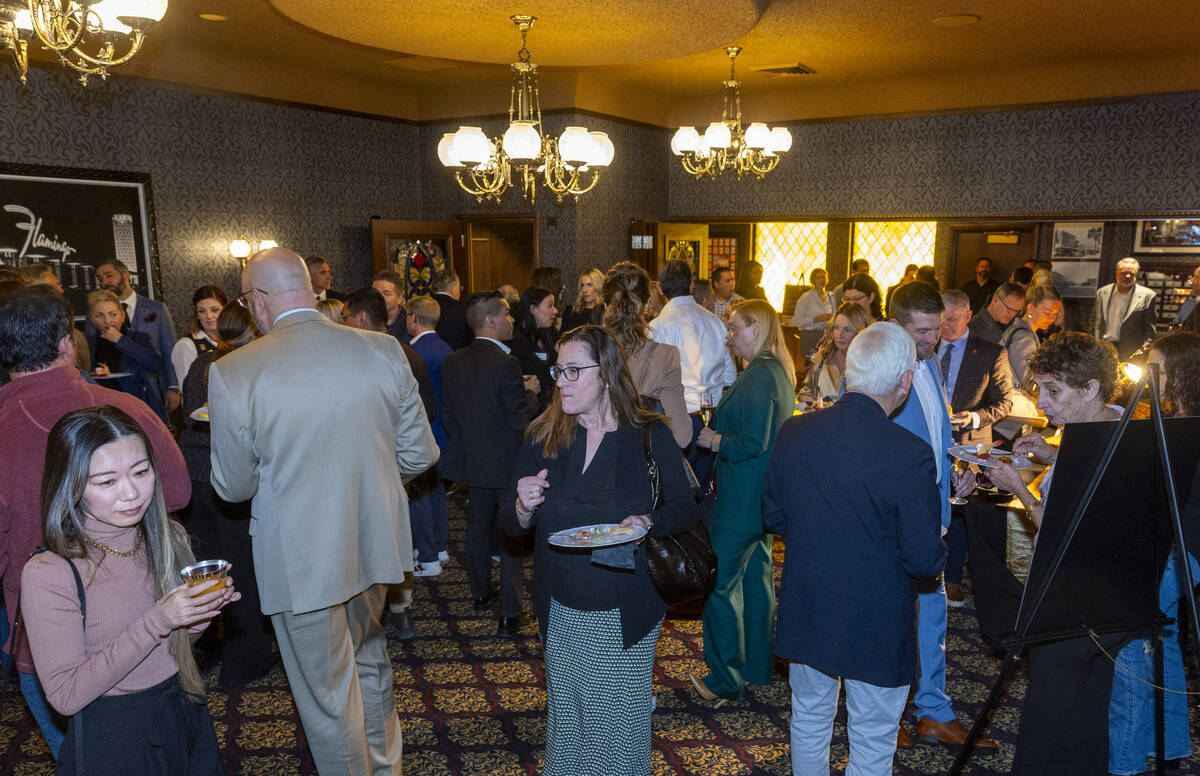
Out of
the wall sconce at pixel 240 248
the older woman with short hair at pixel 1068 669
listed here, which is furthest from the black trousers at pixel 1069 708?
the wall sconce at pixel 240 248

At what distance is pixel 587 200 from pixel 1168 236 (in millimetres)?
6370

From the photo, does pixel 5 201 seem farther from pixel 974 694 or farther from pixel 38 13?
pixel 974 694

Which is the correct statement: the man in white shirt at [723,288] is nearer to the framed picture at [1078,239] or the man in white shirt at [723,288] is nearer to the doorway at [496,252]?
the doorway at [496,252]

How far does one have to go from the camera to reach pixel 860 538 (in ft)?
6.64

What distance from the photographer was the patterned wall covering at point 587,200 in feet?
29.5

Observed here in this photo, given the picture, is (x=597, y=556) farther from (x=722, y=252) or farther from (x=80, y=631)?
(x=722, y=252)

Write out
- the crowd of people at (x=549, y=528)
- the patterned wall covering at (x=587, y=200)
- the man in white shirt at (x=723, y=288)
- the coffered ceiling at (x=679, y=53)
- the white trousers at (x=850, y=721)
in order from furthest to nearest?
the patterned wall covering at (x=587, y=200), the man in white shirt at (x=723, y=288), the coffered ceiling at (x=679, y=53), the white trousers at (x=850, y=721), the crowd of people at (x=549, y=528)

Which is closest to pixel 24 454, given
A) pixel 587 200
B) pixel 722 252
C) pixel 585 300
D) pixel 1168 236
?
pixel 585 300

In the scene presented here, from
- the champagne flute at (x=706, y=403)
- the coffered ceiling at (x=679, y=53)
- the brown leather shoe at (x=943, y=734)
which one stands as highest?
the coffered ceiling at (x=679, y=53)

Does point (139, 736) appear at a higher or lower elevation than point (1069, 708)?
higher

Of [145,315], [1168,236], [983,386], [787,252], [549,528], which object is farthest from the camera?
[787,252]

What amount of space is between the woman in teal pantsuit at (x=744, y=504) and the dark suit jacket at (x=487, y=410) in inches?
39.2

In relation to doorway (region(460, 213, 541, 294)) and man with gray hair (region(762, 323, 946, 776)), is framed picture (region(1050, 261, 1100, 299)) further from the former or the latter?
man with gray hair (region(762, 323, 946, 776))

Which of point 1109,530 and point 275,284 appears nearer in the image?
point 1109,530
